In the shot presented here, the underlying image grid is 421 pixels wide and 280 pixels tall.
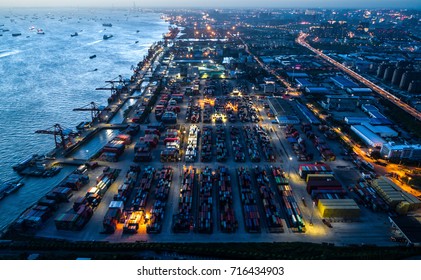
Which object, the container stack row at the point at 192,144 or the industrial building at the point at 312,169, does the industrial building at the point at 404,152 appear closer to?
the industrial building at the point at 312,169

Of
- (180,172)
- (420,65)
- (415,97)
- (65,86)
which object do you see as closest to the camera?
(180,172)

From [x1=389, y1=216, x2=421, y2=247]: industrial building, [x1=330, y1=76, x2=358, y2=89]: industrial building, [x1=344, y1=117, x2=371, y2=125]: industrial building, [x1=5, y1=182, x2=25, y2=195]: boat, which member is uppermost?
[x1=330, y1=76, x2=358, y2=89]: industrial building

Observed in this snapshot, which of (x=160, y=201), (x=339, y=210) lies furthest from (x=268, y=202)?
(x=160, y=201)

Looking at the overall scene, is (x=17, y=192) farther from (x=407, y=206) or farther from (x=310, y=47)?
(x=310, y=47)

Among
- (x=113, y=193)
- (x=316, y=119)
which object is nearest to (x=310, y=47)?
(x=316, y=119)

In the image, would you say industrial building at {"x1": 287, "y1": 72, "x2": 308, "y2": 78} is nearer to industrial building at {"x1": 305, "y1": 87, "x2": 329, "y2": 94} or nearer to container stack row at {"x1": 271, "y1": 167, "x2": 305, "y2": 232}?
industrial building at {"x1": 305, "y1": 87, "x2": 329, "y2": 94}

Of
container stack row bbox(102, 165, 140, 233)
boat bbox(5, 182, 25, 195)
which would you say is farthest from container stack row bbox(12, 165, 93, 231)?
boat bbox(5, 182, 25, 195)

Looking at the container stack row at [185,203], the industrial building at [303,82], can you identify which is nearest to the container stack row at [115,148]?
the container stack row at [185,203]
